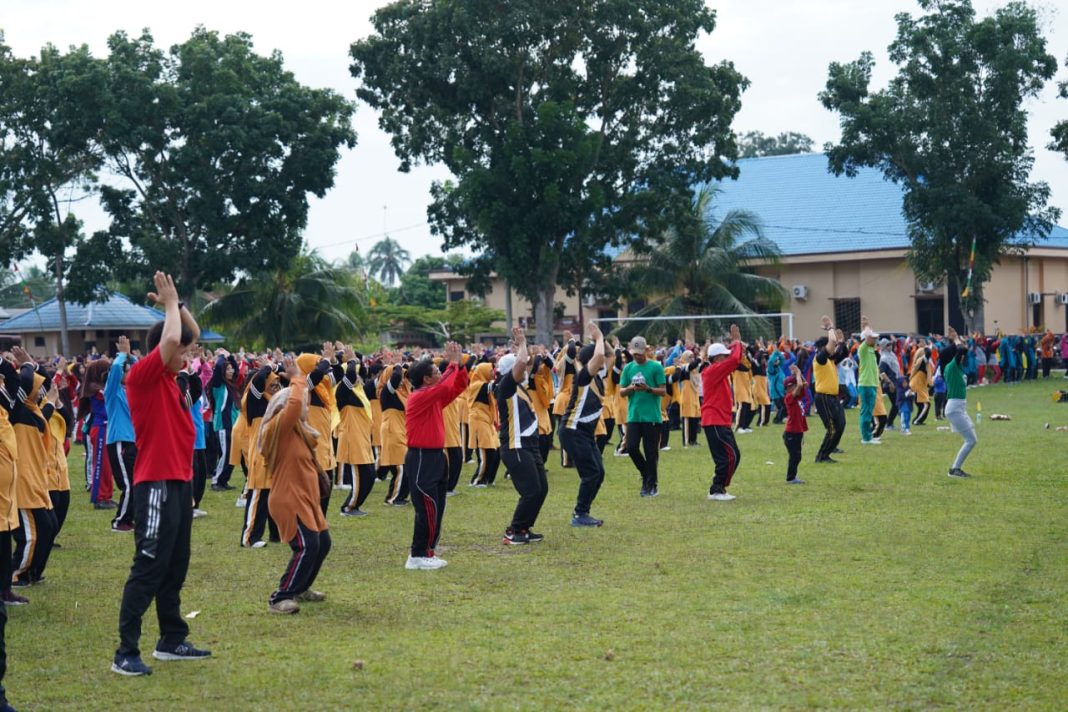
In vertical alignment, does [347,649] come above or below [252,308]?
below

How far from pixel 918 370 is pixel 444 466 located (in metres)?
15.4

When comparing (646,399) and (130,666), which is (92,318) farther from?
A: (130,666)

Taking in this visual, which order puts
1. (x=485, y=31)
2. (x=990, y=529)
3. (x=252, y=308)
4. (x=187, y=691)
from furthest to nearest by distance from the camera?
(x=252, y=308), (x=485, y=31), (x=990, y=529), (x=187, y=691)

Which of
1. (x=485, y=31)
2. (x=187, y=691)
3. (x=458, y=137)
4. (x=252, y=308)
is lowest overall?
(x=187, y=691)

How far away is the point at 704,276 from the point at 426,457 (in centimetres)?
3139

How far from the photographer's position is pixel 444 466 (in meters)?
10.4

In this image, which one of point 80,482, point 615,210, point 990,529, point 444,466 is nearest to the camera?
point 444,466

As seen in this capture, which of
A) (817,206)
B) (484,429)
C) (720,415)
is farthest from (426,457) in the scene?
(817,206)

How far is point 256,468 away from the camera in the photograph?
1144 cm

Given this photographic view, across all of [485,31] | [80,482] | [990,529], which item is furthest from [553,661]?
[485,31]

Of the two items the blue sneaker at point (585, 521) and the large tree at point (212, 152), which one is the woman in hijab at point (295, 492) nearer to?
the blue sneaker at point (585, 521)

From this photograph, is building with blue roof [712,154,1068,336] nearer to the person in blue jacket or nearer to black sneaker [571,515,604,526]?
black sneaker [571,515,604,526]

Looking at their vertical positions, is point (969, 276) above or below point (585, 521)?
above

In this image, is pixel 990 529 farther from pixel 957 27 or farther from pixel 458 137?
pixel 957 27
